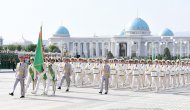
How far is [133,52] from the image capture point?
428 feet

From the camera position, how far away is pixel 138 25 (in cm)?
12775

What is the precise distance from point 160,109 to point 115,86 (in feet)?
27.5

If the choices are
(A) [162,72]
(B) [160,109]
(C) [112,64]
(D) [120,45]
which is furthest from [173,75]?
(D) [120,45]

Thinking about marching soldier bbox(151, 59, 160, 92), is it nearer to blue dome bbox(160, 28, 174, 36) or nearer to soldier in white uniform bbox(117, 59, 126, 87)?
soldier in white uniform bbox(117, 59, 126, 87)

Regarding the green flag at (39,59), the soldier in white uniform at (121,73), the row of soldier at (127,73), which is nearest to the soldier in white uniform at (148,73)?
the row of soldier at (127,73)

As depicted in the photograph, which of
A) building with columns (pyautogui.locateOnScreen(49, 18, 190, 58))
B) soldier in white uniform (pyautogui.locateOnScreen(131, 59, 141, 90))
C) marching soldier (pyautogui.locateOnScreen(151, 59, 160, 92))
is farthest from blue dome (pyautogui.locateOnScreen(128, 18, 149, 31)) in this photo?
marching soldier (pyautogui.locateOnScreen(151, 59, 160, 92))

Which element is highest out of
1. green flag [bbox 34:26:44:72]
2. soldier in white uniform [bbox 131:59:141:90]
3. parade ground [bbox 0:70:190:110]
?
green flag [bbox 34:26:44:72]

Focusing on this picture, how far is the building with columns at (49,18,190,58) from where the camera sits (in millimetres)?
120438

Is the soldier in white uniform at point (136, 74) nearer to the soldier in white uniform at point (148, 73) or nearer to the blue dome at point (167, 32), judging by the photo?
the soldier in white uniform at point (148, 73)

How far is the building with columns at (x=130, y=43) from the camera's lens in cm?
12044

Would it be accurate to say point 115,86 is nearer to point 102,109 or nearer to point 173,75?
point 173,75

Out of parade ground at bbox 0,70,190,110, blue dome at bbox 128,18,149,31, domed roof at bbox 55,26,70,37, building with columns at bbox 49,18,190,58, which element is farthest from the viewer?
domed roof at bbox 55,26,70,37

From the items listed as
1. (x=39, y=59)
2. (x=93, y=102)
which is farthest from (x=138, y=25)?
(x=93, y=102)

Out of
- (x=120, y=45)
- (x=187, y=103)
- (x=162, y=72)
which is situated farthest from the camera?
(x=120, y=45)
